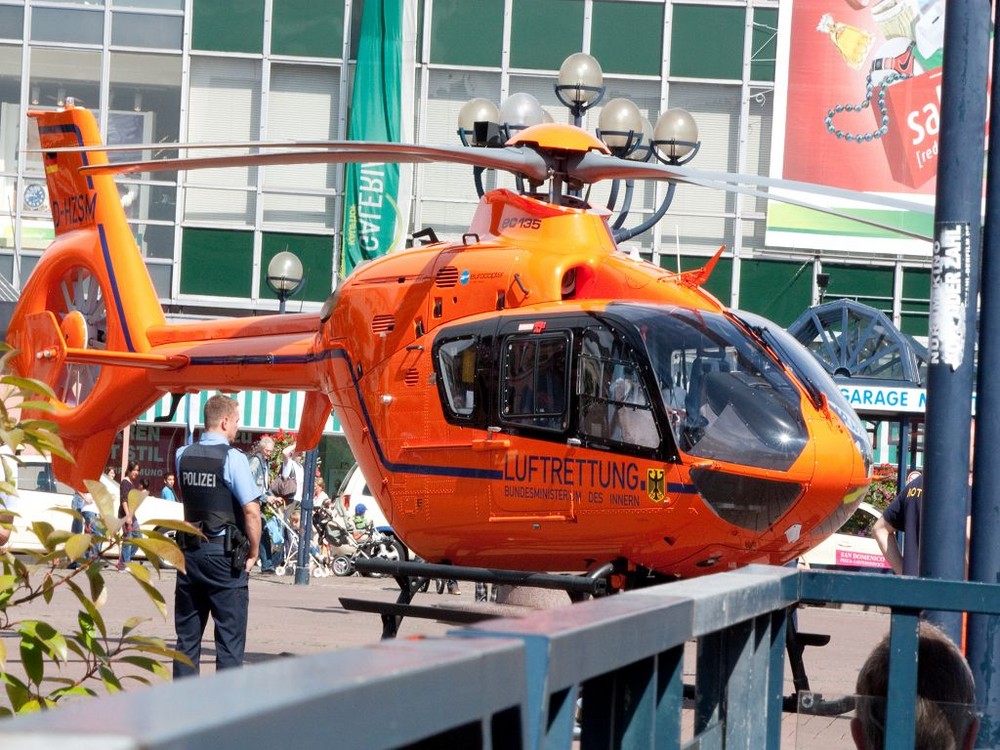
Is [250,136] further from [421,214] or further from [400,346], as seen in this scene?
[400,346]

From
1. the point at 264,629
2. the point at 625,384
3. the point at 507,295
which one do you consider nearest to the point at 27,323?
the point at 264,629

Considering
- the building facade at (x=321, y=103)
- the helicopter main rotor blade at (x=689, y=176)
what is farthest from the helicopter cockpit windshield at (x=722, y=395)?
the building facade at (x=321, y=103)

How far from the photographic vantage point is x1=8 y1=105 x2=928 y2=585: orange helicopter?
28.3ft

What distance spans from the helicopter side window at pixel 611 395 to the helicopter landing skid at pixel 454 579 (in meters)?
0.82

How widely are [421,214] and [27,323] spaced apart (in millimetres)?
16130

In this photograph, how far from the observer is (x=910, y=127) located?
29469mm

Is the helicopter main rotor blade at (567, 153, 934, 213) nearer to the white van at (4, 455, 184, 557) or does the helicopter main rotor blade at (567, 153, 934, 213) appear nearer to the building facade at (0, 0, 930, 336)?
the white van at (4, 455, 184, 557)

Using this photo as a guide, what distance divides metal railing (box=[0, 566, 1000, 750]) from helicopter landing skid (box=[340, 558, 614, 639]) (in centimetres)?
502

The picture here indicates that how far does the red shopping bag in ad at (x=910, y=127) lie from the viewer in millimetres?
29406

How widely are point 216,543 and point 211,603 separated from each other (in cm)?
38

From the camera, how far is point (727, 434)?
8602mm

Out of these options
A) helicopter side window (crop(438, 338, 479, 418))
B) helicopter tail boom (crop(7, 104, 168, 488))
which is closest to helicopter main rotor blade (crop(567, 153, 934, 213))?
helicopter side window (crop(438, 338, 479, 418))

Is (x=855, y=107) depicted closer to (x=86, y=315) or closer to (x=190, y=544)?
(x=86, y=315)

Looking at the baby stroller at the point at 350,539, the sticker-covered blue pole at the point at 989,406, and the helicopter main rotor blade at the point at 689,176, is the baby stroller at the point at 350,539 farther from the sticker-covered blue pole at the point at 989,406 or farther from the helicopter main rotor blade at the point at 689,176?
the sticker-covered blue pole at the point at 989,406
